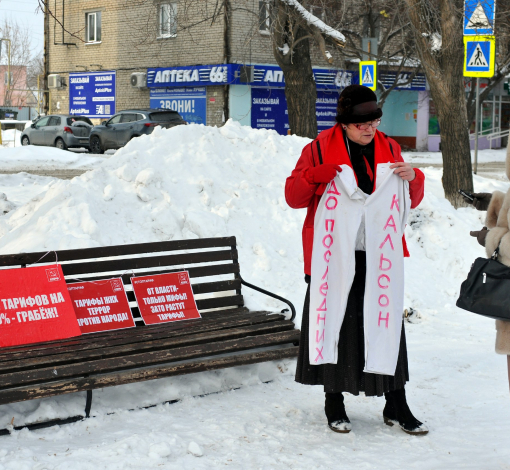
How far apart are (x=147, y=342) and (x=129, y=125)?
64.1 ft

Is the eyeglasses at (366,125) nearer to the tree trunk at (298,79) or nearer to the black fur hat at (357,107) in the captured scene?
the black fur hat at (357,107)

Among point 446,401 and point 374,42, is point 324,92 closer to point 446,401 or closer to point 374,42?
point 374,42

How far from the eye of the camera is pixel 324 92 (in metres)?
28.4

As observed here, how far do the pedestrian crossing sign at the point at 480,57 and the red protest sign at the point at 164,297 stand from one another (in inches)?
256

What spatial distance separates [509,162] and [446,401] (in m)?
1.87

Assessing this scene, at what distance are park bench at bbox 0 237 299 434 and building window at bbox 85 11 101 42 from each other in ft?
87.1

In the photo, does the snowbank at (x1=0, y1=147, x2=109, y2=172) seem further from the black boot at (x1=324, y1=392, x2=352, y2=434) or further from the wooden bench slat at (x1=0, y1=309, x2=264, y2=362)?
the black boot at (x1=324, y1=392, x2=352, y2=434)

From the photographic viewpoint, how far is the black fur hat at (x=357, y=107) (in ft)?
12.5

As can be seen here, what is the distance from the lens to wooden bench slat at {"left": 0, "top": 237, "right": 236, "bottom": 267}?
469 centimetres

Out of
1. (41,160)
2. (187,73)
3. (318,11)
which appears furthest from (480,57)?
(187,73)

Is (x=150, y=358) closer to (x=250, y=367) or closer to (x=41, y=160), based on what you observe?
(x=250, y=367)

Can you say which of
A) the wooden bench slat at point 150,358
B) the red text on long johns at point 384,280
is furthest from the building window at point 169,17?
the red text on long johns at point 384,280

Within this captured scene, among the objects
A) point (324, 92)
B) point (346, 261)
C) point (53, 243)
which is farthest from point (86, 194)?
point (324, 92)

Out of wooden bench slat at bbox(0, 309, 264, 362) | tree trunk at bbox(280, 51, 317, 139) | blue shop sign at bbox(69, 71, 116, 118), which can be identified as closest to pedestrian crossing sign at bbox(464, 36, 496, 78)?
→ tree trunk at bbox(280, 51, 317, 139)
